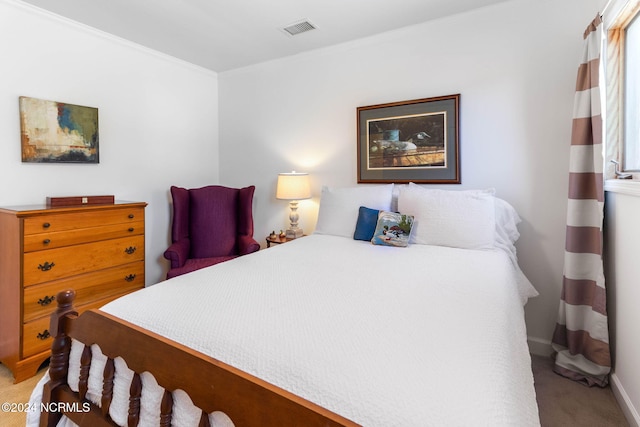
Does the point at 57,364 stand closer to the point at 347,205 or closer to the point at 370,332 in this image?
the point at 370,332

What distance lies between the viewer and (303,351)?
0.84 metres

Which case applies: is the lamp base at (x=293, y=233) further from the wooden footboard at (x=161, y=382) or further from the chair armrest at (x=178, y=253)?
the wooden footboard at (x=161, y=382)

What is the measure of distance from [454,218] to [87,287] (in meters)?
2.58

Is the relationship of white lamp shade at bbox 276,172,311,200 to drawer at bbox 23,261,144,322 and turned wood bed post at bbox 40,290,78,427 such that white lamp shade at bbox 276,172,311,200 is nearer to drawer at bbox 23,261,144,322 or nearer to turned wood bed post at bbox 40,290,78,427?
drawer at bbox 23,261,144,322

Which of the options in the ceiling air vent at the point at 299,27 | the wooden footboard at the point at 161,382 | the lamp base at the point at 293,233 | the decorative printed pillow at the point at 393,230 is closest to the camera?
the wooden footboard at the point at 161,382

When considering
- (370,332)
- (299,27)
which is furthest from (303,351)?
(299,27)

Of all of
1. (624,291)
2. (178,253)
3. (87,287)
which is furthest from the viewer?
(178,253)

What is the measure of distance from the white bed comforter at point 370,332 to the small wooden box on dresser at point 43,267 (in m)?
1.23

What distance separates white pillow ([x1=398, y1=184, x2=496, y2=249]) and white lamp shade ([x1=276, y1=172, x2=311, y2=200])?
1057mm

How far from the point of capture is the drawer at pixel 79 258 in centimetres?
197

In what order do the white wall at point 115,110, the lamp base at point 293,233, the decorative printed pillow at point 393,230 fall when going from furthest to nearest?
1. the lamp base at point 293,233
2. the white wall at point 115,110
3. the decorative printed pillow at point 393,230

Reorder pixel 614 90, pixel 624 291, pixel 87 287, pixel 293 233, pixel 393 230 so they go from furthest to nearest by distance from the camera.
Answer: pixel 293 233 < pixel 87 287 < pixel 393 230 < pixel 614 90 < pixel 624 291

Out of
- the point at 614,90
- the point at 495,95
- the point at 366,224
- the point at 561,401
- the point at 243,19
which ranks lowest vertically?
the point at 561,401

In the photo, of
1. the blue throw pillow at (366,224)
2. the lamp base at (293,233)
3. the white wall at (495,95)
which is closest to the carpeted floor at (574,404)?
the white wall at (495,95)
